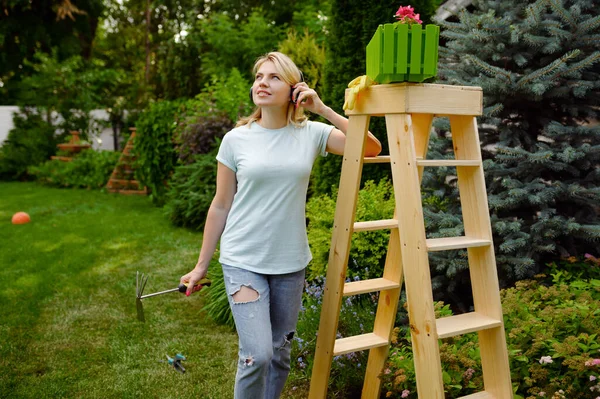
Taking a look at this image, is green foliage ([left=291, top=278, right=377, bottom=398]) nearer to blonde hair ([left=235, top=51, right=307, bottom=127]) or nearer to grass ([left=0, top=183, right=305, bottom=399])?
grass ([left=0, top=183, right=305, bottom=399])

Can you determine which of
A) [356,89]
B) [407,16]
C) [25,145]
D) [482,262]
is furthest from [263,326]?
[25,145]

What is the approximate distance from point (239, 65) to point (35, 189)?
511cm

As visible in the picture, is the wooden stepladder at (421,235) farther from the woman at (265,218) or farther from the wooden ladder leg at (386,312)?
the woman at (265,218)

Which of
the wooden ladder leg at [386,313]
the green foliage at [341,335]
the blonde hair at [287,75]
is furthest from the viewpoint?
the green foliage at [341,335]

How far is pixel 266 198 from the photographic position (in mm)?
2514

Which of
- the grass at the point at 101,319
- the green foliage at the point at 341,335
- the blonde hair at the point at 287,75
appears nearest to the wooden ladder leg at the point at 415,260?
the blonde hair at the point at 287,75

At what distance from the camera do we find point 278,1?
1473 centimetres

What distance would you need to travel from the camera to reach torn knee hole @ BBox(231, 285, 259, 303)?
245 centimetres

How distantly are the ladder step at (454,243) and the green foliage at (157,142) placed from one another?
23.7 ft

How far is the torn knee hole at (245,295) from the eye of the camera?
2.45 meters

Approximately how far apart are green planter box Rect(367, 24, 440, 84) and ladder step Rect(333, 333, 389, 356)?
1328 mm

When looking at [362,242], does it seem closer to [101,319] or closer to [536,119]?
[536,119]

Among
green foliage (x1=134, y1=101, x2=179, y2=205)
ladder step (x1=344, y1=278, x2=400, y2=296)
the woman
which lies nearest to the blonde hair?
the woman

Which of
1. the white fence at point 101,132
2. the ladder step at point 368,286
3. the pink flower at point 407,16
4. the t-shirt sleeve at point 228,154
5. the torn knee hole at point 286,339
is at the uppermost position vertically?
the white fence at point 101,132
